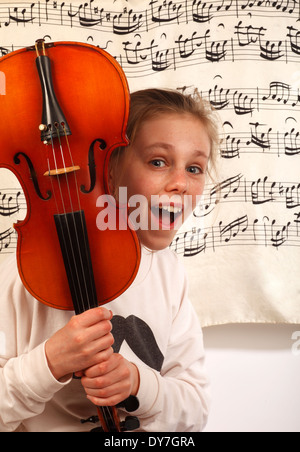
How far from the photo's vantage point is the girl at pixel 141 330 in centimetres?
88

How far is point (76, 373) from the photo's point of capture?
2.92 feet

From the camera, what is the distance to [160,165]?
105 cm

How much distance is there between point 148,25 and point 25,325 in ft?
2.48

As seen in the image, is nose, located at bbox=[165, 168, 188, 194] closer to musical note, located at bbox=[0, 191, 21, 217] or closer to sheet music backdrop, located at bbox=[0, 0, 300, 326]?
sheet music backdrop, located at bbox=[0, 0, 300, 326]

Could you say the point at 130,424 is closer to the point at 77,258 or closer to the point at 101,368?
the point at 101,368

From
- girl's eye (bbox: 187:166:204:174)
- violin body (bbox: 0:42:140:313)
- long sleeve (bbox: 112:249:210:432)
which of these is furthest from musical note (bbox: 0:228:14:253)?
girl's eye (bbox: 187:166:204:174)

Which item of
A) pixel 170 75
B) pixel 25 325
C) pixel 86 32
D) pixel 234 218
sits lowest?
pixel 25 325

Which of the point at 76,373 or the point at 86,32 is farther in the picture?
the point at 86,32

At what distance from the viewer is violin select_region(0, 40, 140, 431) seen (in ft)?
2.76

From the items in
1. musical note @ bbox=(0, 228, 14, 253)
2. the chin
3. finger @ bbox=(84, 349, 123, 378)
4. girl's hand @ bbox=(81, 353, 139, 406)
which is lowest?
girl's hand @ bbox=(81, 353, 139, 406)

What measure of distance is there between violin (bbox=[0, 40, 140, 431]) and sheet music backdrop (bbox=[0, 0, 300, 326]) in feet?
0.95

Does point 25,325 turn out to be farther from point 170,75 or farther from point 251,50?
point 251,50

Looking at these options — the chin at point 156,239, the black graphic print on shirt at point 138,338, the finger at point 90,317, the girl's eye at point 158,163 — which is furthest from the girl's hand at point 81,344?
the girl's eye at point 158,163

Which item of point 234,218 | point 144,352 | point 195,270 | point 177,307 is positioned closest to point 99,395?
point 144,352
